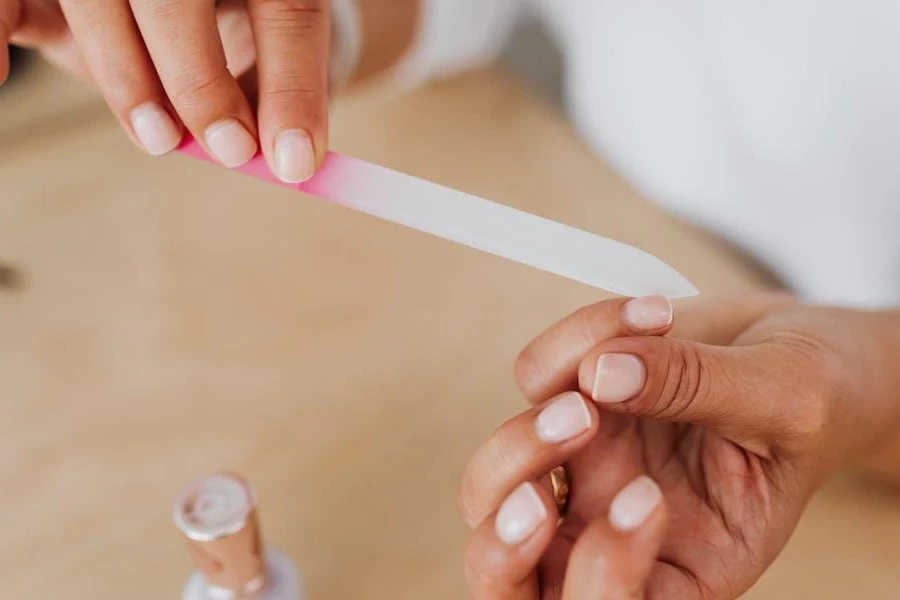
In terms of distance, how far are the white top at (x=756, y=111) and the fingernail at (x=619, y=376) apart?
0.96 ft

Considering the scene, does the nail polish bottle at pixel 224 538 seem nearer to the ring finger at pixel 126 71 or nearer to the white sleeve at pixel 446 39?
the ring finger at pixel 126 71

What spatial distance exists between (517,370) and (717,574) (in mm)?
113

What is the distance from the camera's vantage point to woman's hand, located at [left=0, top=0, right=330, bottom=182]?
15.3 inches

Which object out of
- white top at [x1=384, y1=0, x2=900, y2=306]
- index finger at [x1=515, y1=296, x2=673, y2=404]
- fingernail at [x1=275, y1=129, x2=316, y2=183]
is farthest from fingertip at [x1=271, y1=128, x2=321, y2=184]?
white top at [x1=384, y1=0, x2=900, y2=306]

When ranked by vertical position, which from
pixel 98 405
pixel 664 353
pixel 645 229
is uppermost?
pixel 664 353

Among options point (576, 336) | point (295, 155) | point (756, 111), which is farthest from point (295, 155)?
point (756, 111)

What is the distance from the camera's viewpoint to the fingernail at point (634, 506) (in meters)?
0.31

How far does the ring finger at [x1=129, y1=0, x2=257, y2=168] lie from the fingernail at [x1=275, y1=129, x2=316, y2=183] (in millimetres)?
21

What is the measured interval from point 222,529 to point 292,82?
0.19 metres

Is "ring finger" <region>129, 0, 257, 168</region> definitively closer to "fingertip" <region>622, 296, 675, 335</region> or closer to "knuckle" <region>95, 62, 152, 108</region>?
"knuckle" <region>95, 62, 152, 108</region>

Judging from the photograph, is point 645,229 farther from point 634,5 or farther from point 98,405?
point 98,405

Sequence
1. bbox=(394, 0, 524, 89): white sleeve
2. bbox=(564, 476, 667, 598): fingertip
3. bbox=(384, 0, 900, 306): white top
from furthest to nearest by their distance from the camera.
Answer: bbox=(394, 0, 524, 89): white sleeve, bbox=(384, 0, 900, 306): white top, bbox=(564, 476, 667, 598): fingertip

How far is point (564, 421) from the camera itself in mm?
338

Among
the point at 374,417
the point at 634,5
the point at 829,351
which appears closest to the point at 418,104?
the point at 634,5
